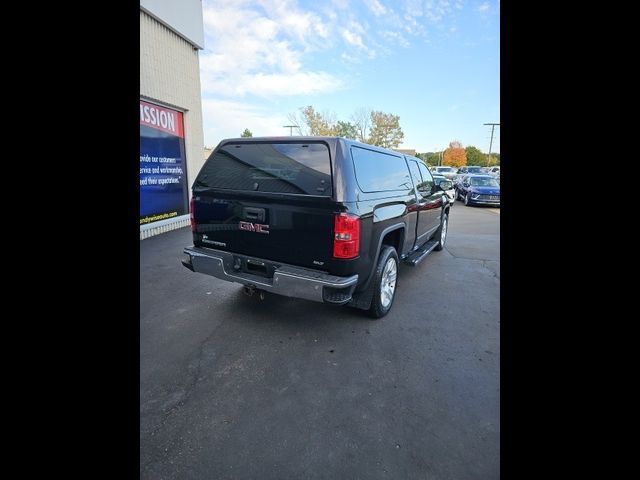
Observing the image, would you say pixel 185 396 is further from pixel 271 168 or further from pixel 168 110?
pixel 168 110

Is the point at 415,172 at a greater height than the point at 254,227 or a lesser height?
greater

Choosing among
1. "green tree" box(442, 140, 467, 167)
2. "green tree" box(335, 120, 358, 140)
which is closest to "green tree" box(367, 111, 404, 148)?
"green tree" box(335, 120, 358, 140)

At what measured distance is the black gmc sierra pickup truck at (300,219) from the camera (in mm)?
3201

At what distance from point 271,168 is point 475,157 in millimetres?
68695

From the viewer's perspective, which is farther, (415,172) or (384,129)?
(384,129)

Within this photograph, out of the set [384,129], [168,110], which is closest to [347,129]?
[384,129]

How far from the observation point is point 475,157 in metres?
63.7

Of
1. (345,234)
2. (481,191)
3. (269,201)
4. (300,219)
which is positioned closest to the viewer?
(345,234)

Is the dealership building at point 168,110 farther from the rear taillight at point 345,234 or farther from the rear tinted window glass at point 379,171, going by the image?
the rear taillight at point 345,234

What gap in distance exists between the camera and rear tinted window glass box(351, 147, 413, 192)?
3570 millimetres

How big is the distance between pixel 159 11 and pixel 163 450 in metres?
8.94

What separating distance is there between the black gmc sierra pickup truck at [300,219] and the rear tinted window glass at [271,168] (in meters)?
0.01
